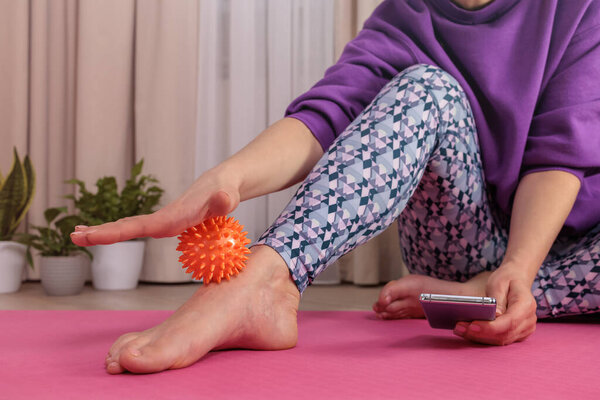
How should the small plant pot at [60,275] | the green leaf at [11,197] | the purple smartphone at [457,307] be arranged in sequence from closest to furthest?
the purple smartphone at [457,307] < the small plant pot at [60,275] < the green leaf at [11,197]

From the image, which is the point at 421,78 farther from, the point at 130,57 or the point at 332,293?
the point at 130,57

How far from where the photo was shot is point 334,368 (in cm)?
65

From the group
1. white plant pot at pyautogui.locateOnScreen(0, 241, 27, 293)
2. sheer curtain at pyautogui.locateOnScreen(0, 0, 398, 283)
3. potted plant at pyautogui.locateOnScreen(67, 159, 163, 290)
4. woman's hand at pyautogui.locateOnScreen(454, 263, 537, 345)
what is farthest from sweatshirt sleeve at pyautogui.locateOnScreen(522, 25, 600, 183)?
white plant pot at pyautogui.locateOnScreen(0, 241, 27, 293)

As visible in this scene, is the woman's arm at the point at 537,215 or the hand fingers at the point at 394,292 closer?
the woman's arm at the point at 537,215

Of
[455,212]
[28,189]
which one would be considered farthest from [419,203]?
[28,189]

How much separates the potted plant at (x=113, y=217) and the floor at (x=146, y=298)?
0.05 m

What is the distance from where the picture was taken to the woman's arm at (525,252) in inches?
28.4

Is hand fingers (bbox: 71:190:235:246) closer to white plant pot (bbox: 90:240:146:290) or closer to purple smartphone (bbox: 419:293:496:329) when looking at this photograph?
purple smartphone (bbox: 419:293:496:329)

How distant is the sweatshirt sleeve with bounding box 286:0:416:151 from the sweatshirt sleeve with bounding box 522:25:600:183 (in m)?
0.23

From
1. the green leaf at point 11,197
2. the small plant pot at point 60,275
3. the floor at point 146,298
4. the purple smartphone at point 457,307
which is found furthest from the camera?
the green leaf at point 11,197

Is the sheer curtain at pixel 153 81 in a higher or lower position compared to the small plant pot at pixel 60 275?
higher

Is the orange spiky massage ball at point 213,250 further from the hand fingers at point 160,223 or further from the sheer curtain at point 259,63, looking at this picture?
the sheer curtain at point 259,63

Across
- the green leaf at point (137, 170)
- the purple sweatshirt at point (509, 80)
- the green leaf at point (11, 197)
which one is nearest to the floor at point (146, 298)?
the green leaf at point (11, 197)

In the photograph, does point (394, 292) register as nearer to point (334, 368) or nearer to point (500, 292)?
point (500, 292)
